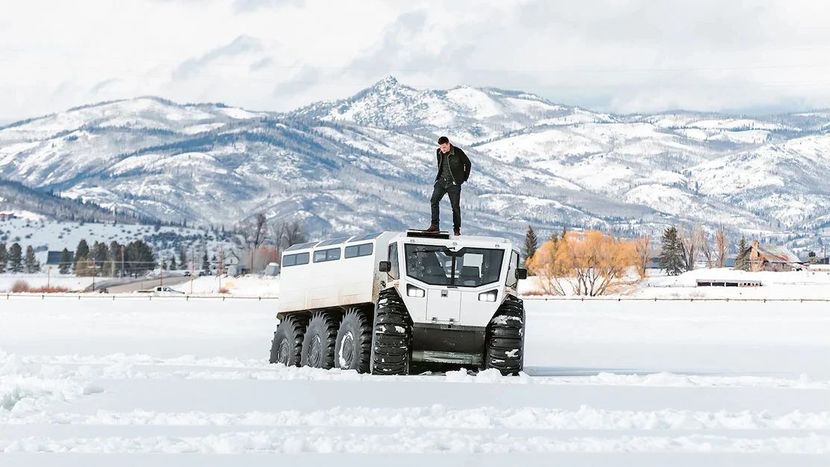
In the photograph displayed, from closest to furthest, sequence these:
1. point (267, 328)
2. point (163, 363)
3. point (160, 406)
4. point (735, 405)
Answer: point (160, 406) → point (735, 405) → point (163, 363) → point (267, 328)

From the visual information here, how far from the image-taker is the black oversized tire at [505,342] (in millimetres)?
29906

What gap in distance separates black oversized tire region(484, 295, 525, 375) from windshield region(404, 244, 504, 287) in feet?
2.76

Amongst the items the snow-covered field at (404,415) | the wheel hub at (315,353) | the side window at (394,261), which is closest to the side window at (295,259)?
the snow-covered field at (404,415)

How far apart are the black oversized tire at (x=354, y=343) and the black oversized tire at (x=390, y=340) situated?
17.4 inches

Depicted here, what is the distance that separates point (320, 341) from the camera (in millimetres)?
33500

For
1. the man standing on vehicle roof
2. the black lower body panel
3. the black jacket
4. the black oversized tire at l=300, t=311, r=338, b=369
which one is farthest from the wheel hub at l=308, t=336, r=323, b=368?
the black jacket

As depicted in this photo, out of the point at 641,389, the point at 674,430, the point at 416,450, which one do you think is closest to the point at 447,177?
the point at 641,389

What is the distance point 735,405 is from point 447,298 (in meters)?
7.69

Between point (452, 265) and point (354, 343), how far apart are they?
2.82 meters

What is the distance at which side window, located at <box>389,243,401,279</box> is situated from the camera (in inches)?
1192

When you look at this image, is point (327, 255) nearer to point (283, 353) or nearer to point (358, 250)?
point (358, 250)

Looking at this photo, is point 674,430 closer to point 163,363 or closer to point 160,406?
point 160,406

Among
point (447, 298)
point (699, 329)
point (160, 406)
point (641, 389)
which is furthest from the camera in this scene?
point (699, 329)

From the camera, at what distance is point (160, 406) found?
2227cm
